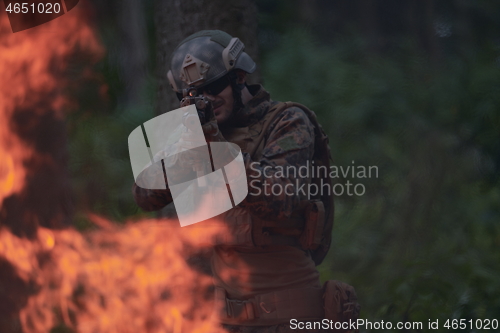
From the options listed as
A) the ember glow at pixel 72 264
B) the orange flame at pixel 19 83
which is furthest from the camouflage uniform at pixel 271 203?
the orange flame at pixel 19 83

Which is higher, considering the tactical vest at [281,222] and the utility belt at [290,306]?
the tactical vest at [281,222]

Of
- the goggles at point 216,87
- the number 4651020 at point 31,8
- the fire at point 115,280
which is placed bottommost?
the fire at point 115,280

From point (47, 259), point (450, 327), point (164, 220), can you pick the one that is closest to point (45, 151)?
point (47, 259)

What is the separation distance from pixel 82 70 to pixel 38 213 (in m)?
1.78

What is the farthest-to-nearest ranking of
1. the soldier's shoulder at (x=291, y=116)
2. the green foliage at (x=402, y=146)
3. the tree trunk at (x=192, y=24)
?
the green foliage at (x=402, y=146), the tree trunk at (x=192, y=24), the soldier's shoulder at (x=291, y=116)

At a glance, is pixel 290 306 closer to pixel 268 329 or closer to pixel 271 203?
pixel 268 329

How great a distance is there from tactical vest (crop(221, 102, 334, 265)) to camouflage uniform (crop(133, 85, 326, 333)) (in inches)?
1.1

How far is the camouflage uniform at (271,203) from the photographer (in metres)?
2.64

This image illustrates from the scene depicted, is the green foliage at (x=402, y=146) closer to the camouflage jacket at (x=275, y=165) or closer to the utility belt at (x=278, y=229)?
the camouflage jacket at (x=275, y=165)

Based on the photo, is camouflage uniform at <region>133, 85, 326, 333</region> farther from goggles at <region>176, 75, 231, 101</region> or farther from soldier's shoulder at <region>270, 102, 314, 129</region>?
goggles at <region>176, 75, 231, 101</region>

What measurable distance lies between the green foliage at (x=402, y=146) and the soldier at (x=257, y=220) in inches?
94.6

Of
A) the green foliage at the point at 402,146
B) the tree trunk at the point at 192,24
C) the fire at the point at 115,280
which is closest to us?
the fire at the point at 115,280

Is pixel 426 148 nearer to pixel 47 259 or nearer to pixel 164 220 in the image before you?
A: pixel 164 220

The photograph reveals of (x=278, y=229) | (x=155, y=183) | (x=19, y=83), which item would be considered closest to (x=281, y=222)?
(x=278, y=229)
